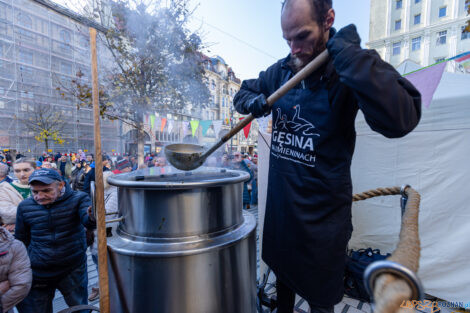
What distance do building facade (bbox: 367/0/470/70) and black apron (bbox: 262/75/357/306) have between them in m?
32.1

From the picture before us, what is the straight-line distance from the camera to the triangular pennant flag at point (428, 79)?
276cm

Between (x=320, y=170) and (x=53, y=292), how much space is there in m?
2.91

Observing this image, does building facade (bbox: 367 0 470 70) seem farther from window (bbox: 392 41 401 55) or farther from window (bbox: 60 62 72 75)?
window (bbox: 60 62 72 75)

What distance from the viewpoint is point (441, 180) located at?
316 cm

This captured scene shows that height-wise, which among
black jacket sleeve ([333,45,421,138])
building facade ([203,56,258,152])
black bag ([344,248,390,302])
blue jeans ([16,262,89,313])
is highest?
building facade ([203,56,258,152])

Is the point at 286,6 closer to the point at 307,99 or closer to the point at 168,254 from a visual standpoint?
the point at 307,99

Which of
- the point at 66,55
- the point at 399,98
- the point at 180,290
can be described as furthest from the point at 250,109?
the point at 66,55

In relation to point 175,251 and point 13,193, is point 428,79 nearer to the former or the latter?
point 175,251

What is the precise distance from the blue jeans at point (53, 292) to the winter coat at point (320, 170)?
2331 mm

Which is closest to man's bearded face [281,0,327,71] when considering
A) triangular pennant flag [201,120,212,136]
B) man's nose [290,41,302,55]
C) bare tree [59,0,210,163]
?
man's nose [290,41,302,55]

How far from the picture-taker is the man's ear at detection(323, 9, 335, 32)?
40.6 inches

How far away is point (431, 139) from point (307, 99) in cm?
327

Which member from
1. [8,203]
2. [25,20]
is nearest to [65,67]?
[25,20]

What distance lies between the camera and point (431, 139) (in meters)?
3.23
